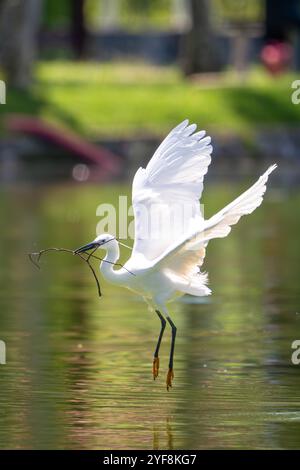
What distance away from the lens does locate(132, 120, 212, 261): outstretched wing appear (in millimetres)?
11477

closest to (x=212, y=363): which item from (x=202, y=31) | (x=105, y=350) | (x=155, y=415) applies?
(x=105, y=350)

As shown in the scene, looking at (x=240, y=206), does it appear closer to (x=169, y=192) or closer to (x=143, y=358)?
(x=169, y=192)

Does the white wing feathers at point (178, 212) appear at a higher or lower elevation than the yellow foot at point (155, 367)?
higher

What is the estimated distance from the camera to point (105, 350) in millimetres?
12930

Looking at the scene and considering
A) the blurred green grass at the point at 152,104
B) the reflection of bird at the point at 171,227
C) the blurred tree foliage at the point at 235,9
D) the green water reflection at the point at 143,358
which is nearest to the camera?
the green water reflection at the point at 143,358

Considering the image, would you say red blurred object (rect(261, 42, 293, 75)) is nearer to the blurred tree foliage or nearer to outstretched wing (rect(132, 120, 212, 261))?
the blurred tree foliage

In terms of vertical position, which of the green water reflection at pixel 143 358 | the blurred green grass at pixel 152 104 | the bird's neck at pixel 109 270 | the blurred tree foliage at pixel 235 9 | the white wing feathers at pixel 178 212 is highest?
the white wing feathers at pixel 178 212

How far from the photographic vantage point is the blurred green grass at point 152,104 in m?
35.9

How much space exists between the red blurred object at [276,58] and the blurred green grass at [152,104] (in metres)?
3.74

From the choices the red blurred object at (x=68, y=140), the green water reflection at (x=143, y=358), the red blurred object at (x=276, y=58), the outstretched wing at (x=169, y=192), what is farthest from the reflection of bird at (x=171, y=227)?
the red blurred object at (x=276, y=58)

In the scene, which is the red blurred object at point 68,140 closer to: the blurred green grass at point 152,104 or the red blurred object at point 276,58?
the blurred green grass at point 152,104

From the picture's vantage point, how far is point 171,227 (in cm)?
1157
